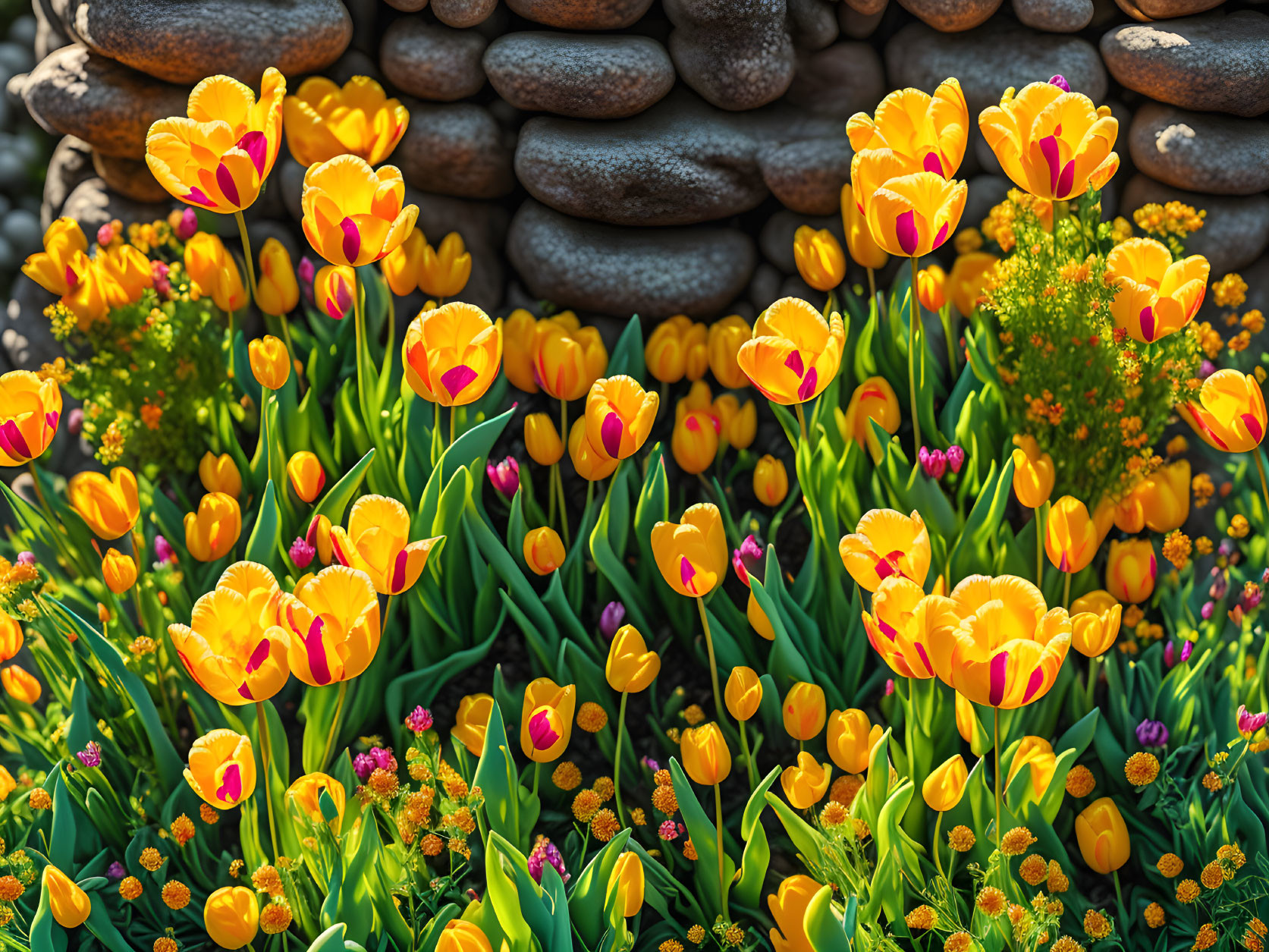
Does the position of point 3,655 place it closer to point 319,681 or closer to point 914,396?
point 319,681

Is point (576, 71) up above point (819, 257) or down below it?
above

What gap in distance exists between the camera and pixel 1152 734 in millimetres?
1477

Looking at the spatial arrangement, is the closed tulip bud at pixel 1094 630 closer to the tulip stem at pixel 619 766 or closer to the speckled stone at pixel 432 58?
the tulip stem at pixel 619 766

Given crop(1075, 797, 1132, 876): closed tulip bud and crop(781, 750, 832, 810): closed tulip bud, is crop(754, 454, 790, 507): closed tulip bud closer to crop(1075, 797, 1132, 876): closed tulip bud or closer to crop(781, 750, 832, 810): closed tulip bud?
crop(781, 750, 832, 810): closed tulip bud

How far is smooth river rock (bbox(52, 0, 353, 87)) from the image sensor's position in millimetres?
1815

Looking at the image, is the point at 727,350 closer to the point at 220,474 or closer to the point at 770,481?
the point at 770,481

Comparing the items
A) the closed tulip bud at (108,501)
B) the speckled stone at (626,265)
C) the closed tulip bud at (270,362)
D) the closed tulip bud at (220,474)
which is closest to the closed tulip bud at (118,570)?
the closed tulip bud at (108,501)

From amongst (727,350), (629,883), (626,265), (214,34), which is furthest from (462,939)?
(214,34)

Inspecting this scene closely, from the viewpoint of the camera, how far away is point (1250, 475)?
5.98 ft

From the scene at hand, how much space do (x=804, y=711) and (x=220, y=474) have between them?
110 cm

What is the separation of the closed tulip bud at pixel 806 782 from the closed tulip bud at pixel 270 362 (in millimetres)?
1051

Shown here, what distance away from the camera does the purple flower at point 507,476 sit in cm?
164

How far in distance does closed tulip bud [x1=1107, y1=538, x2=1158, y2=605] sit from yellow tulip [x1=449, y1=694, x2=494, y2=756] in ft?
3.41

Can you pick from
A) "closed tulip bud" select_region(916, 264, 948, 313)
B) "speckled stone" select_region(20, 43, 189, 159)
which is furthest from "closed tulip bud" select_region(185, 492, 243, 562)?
"closed tulip bud" select_region(916, 264, 948, 313)
